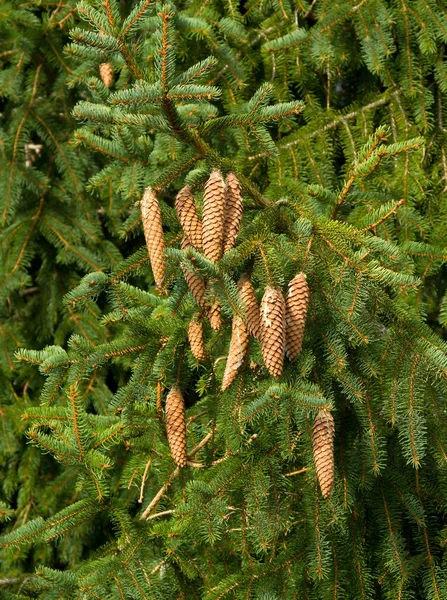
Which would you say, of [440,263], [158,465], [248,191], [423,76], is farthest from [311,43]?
[158,465]

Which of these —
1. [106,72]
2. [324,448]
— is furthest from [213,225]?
[106,72]

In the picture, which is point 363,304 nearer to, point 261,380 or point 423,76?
point 261,380

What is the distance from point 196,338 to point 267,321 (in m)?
0.34

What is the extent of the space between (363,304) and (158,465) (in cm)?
108

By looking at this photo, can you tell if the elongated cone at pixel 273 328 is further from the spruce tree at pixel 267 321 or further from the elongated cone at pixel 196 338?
the elongated cone at pixel 196 338

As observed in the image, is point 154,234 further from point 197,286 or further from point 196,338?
point 196,338

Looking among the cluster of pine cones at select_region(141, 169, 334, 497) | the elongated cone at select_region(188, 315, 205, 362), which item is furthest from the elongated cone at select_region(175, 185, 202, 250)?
the elongated cone at select_region(188, 315, 205, 362)

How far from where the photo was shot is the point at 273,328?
192cm

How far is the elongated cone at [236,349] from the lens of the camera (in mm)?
2076

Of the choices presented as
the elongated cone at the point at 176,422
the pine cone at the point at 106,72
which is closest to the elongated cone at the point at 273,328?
the elongated cone at the point at 176,422

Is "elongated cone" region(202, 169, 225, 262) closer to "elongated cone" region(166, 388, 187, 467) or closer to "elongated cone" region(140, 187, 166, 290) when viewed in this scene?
"elongated cone" region(140, 187, 166, 290)

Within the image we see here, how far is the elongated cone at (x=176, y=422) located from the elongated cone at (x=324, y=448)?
517 millimetres

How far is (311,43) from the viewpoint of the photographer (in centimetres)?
340

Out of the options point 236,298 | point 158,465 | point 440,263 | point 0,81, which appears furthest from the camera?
point 0,81
